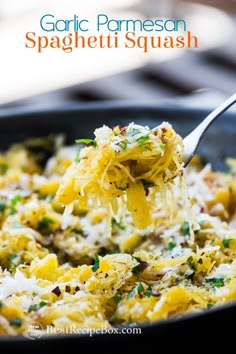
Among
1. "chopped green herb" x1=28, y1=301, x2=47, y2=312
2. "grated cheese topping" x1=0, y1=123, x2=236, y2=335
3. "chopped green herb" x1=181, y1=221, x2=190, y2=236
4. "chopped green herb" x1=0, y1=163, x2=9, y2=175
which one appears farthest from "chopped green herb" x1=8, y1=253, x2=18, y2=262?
"chopped green herb" x1=0, y1=163, x2=9, y2=175

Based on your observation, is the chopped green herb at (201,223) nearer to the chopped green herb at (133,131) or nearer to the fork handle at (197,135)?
the fork handle at (197,135)

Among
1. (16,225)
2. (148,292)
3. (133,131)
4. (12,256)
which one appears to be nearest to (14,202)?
(16,225)

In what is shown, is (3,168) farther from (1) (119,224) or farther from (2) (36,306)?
(2) (36,306)

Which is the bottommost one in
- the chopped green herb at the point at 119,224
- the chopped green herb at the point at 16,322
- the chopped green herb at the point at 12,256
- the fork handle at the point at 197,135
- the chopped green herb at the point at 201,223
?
the chopped green herb at the point at 12,256

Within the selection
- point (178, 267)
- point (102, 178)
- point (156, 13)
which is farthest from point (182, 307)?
point (156, 13)

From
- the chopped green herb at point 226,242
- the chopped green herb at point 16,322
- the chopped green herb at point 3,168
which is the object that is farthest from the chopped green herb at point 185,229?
the chopped green herb at point 3,168

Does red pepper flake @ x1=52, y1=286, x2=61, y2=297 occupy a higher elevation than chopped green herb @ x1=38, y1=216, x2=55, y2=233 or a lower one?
higher

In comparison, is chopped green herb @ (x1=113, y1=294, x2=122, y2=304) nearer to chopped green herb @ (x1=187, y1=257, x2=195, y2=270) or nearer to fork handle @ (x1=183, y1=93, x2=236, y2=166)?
chopped green herb @ (x1=187, y1=257, x2=195, y2=270)

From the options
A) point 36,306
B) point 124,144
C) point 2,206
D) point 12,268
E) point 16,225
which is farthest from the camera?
point 2,206

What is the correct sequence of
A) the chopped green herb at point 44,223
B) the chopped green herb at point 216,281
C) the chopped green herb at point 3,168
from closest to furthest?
the chopped green herb at point 216,281 < the chopped green herb at point 44,223 < the chopped green herb at point 3,168
